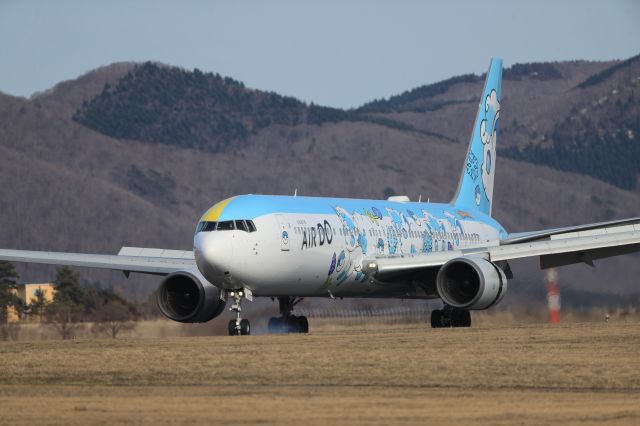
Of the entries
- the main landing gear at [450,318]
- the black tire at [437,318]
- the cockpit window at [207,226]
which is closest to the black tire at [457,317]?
the main landing gear at [450,318]

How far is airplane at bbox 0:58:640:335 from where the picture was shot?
30484 mm

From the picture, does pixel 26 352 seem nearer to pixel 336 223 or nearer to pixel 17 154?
pixel 336 223

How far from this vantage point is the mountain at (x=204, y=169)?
4587 inches

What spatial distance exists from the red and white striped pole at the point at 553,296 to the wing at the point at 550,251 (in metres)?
4.02

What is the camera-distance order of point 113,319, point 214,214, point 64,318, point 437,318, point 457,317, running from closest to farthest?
point 214,214 → point 457,317 → point 437,318 → point 64,318 → point 113,319

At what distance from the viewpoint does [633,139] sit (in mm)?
159000

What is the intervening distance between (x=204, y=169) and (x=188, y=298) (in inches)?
4786

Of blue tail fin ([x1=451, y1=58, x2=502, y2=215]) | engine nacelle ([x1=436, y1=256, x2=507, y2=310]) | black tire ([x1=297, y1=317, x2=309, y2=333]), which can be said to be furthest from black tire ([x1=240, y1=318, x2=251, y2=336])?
blue tail fin ([x1=451, y1=58, x2=502, y2=215])

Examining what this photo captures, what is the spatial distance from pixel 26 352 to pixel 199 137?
6275 inches

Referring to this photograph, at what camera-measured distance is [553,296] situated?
41.3 meters

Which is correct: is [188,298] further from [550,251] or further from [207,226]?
[550,251]

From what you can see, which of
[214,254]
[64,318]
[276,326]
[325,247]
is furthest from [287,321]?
[64,318]

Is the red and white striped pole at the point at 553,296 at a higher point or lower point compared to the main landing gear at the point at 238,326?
higher

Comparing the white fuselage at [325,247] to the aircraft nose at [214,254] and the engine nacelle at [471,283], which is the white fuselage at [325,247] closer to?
the aircraft nose at [214,254]
